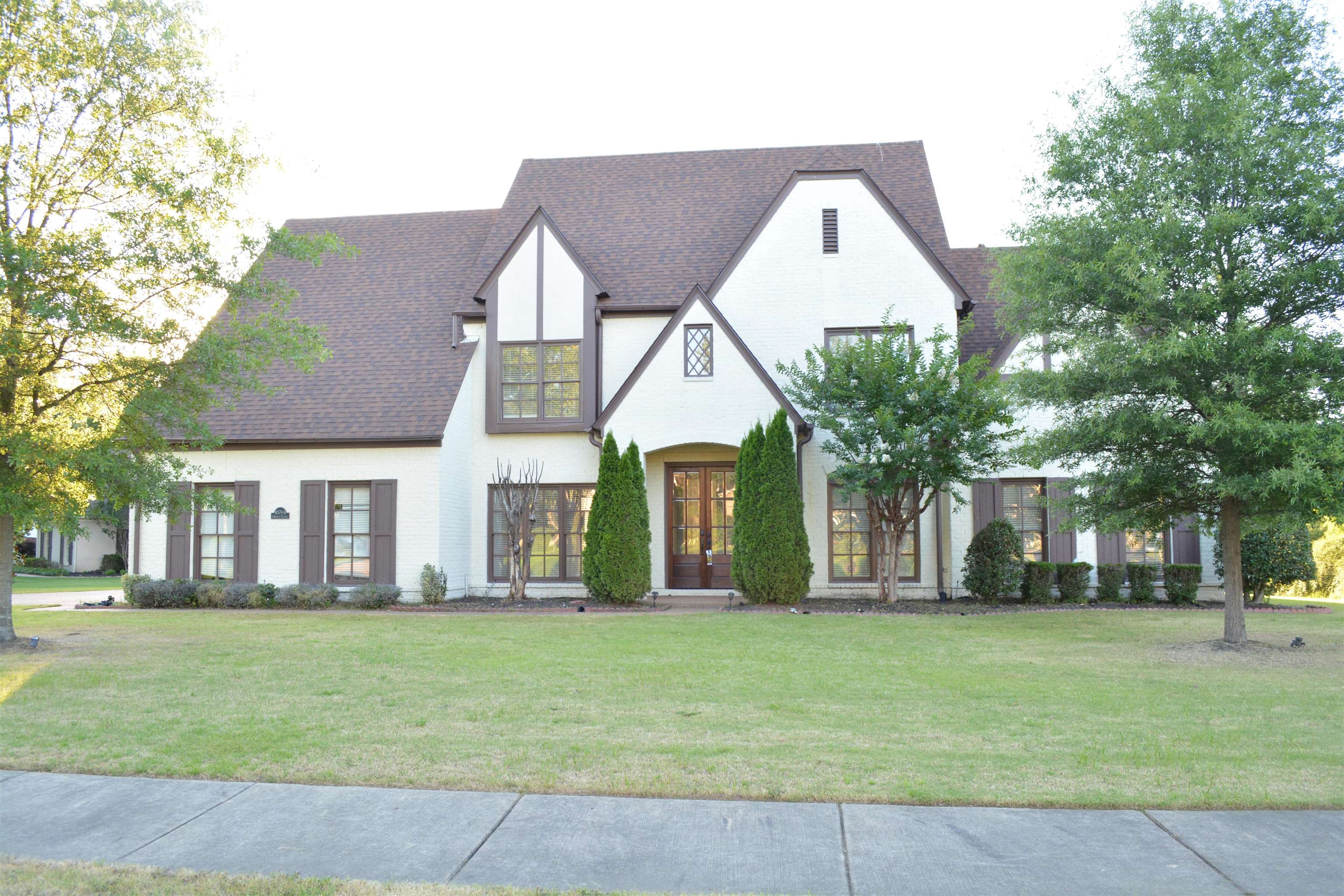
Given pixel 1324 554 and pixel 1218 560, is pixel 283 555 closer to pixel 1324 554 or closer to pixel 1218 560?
pixel 1218 560

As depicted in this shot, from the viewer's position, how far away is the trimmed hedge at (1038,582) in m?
17.2

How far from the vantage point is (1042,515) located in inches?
722

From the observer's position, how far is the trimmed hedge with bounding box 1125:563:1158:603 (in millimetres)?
17500

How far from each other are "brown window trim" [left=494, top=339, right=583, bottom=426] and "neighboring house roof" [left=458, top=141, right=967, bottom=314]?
47.3 inches

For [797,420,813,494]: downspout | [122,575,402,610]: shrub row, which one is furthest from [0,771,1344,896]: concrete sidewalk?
[797,420,813,494]: downspout

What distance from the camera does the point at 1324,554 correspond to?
73.2 ft

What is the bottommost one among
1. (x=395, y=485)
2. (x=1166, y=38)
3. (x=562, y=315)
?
(x=395, y=485)

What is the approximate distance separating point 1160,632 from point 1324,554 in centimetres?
1271

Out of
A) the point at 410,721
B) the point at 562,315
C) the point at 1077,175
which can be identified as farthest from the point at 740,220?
the point at 410,721

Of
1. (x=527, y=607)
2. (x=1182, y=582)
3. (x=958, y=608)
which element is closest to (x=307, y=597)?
(x=527, y=607)

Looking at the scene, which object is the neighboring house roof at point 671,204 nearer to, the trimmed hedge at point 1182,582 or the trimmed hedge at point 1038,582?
the trimmed hedge at point 1038,582

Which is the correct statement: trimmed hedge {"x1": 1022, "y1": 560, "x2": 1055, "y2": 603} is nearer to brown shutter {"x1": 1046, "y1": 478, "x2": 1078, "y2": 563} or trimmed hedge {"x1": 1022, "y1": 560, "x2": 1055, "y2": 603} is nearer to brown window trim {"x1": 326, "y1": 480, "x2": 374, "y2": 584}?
brown shutter {"x1": 1046, "y1": 478, "x2": 1078, "y2": 563}

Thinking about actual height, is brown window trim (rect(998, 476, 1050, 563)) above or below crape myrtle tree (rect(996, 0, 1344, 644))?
below

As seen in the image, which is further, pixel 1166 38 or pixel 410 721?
pixel 1166 38
